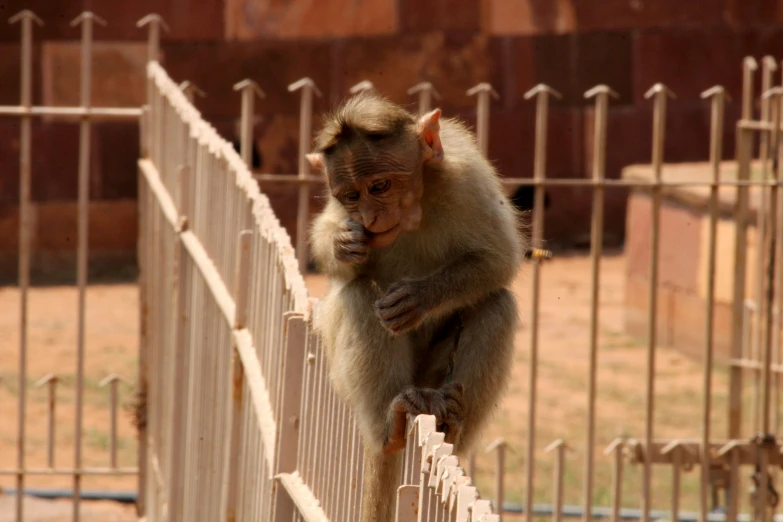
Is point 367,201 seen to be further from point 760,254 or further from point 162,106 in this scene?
point 760,254

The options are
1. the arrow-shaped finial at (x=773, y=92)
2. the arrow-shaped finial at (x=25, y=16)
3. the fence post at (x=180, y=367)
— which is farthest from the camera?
the arrow-shaped finial at (x=25, y=16)

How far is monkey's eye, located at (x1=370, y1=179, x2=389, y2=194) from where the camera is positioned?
371cm

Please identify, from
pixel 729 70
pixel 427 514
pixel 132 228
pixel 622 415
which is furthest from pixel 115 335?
pixel 427 514

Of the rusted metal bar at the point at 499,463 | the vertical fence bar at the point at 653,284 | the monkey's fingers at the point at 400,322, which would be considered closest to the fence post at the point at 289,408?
the monkey's fingers at the point at 400,322

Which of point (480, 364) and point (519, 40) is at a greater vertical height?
point (519, 40)

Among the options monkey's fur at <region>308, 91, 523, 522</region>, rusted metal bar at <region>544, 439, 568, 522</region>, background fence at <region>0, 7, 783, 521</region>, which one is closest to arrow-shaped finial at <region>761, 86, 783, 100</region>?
background fence at <region>0, 7, 783, 521</region>

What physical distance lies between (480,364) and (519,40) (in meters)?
10.8

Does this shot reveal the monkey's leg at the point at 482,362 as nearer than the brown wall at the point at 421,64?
Yes

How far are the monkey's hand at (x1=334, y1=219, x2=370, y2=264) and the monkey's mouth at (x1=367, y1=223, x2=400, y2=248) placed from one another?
3 cm

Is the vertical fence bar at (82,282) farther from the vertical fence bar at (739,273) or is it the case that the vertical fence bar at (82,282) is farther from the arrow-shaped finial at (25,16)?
the vertical fence bar at (739,273)

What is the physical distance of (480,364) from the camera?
3.65m

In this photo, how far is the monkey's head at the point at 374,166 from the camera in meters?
3.72

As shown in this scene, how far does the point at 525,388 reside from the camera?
10.0m

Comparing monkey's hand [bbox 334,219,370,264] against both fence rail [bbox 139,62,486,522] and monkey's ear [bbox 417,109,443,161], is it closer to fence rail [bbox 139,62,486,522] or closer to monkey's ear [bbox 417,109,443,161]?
fence rail [bbox 139,62,486,522]
